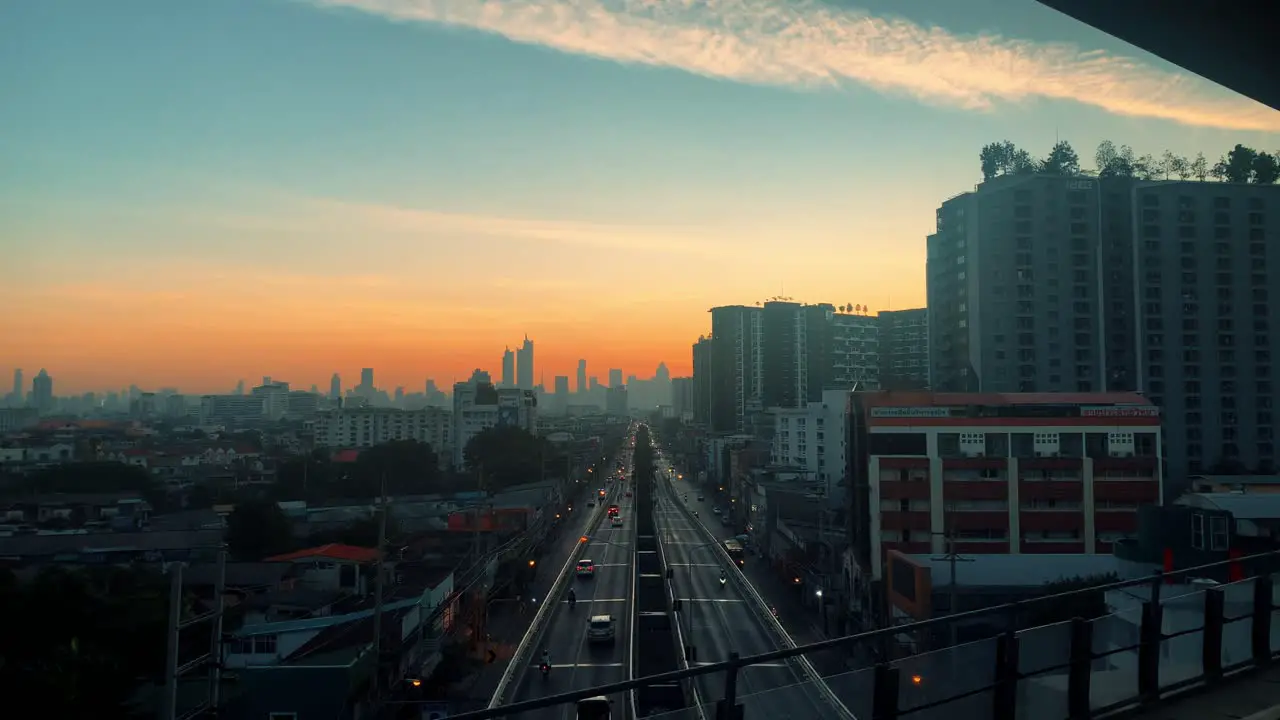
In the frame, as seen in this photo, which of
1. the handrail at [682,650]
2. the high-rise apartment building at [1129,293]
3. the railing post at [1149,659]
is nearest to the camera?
the handrail at [682,650]

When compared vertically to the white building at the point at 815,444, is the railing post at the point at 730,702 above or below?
above

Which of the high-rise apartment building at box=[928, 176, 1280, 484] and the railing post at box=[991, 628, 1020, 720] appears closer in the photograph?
the railing post at box=[991, 628, 1020, 720]

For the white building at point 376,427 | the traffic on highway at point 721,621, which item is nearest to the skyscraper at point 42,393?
the white building at point 376,427

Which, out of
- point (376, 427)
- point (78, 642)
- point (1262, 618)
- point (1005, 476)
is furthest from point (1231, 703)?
point (376, 427)

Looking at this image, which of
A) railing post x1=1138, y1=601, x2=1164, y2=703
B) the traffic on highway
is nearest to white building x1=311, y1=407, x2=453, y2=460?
the traffic on highway

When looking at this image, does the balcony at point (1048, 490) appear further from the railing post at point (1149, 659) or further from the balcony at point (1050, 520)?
the railing post at point (1149, 659)

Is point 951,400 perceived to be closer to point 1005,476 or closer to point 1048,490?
point 1005,476

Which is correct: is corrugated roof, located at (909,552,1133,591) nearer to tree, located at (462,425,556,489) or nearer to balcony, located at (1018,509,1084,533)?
balcony, located at (1018,509,1084,533)

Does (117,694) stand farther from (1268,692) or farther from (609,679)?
(1268,692)
